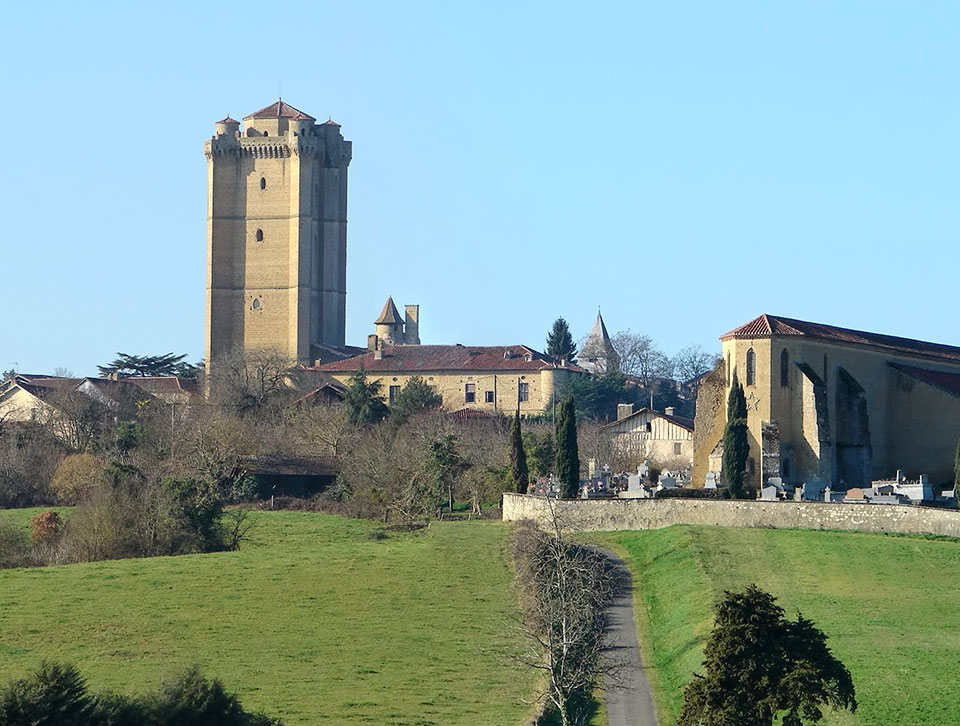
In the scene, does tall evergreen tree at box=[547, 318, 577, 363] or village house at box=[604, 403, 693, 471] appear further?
tall evergreen tree at box=[547, 318, 577, 363]

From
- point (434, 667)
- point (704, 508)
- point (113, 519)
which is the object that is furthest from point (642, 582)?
point (113, 519)

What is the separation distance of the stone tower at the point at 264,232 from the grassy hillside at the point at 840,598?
57550mm

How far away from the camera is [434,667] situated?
38.0 meters

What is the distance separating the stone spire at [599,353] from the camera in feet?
383

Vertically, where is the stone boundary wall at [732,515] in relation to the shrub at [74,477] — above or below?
below

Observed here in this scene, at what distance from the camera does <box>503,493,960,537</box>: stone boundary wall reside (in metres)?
48.5

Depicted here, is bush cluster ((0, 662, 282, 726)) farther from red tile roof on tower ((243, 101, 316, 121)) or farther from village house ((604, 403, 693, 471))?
red tile roof on tower ((243, 101, 316, 121))

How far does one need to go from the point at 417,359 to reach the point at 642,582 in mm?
55084

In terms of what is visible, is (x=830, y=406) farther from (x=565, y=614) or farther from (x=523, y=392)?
(x=523, y=392)

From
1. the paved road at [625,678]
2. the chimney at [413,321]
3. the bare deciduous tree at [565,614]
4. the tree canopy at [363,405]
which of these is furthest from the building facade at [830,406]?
the chimney at [413,321]

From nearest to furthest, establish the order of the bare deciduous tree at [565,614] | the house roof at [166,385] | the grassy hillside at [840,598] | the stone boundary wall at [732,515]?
the grassy hillside at [840,598]
the bare deciduous tree at [565,614]
the stone boundary wall at [732,515]
the house roof at [166,385]

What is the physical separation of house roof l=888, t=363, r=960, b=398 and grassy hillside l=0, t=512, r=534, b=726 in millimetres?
16905

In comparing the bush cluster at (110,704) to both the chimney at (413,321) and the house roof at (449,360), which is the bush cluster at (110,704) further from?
the chimney at (413,321)

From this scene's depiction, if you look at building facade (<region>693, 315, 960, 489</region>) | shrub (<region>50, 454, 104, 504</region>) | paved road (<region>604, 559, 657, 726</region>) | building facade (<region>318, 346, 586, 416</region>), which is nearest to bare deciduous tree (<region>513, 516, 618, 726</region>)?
paved road (<region>604, 559, 657, 726</region>)
